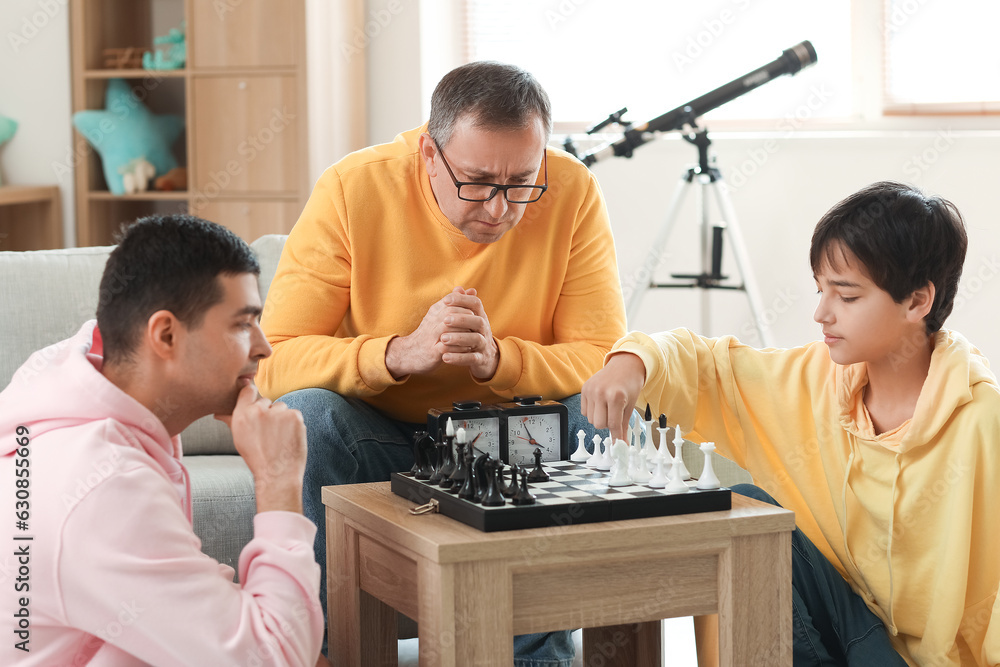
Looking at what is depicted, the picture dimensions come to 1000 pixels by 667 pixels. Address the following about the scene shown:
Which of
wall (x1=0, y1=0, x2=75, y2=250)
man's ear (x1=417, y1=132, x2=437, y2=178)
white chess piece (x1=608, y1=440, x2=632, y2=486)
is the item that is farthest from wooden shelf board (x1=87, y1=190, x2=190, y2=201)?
white chess piece (x1=608, y1=440, x2=632, y2=486)

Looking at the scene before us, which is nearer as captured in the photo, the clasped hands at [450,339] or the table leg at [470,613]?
the table leg at [470,613]

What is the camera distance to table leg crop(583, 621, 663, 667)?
1602 millimetres

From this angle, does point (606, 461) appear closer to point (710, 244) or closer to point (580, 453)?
point (580, 453)

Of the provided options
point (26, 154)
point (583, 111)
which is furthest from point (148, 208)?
point (583, 111)

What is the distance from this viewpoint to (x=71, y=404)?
42.9 inches

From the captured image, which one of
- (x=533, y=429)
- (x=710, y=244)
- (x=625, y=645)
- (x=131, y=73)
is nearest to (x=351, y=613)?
(x=533, y=429)

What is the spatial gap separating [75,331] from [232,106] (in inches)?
75.9

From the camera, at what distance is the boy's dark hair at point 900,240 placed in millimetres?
1548

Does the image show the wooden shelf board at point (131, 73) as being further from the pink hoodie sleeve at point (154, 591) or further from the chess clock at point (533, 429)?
the pink hoodie sleeve at point (154, 591)

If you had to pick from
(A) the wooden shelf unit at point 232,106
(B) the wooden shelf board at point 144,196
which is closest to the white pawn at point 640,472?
(A) the wooden shelf unit at point 232,106

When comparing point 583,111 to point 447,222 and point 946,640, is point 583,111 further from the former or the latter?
point 946,640

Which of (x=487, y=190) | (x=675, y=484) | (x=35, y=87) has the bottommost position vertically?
(x=675, y=484)

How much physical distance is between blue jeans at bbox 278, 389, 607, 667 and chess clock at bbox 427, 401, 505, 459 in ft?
0.84

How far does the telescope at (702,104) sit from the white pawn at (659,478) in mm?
2100
